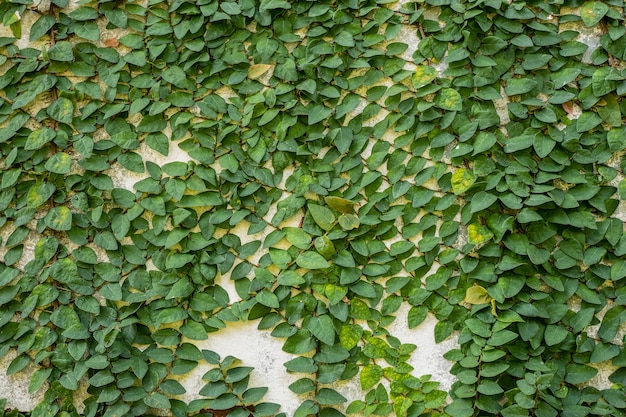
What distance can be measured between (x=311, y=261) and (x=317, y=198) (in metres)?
0.22

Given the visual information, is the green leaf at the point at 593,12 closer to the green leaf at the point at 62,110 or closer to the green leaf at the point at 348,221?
the green leaf at the point at 348,221

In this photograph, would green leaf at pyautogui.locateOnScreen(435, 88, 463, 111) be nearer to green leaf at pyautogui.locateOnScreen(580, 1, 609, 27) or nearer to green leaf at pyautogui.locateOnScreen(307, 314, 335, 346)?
green leaf at pyautogui.locateOnScreen(580, 1, 609, 27)

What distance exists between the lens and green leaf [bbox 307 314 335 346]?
6.59ft

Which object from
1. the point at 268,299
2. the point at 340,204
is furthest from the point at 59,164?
the point at 340,204

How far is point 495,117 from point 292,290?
2.97 ft

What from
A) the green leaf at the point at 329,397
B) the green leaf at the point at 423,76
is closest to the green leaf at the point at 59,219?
the green leaf at the point at 329,397

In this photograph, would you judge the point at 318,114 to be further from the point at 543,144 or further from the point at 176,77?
the point at 543,144

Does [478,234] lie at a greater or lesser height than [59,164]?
lesser

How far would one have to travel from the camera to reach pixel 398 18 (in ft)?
6.70

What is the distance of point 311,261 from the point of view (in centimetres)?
202

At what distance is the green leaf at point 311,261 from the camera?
2.01 metres

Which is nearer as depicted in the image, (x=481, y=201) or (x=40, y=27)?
(x=481, y=201)

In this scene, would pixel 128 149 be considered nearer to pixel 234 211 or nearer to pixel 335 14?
pixel 234 211

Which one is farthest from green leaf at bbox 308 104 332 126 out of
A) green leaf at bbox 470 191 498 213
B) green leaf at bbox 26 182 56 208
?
green leaf at bbox 26 182 56 208
